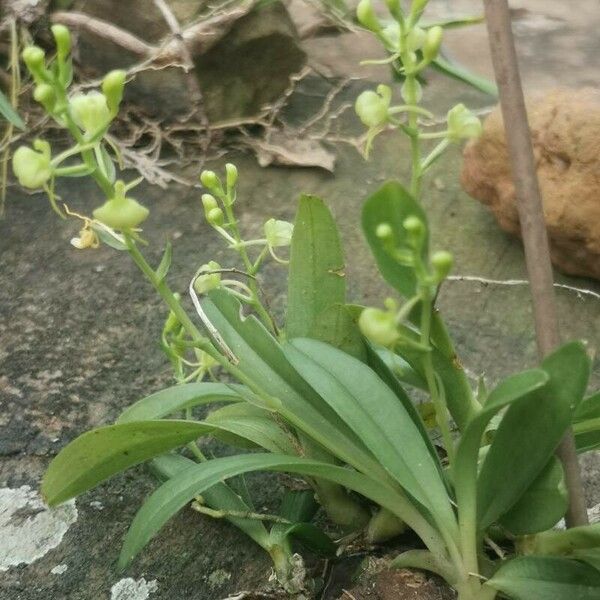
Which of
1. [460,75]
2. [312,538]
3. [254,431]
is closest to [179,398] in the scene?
[254,431]

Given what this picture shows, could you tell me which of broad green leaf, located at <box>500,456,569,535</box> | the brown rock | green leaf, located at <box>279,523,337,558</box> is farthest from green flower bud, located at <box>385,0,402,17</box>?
the brown rock

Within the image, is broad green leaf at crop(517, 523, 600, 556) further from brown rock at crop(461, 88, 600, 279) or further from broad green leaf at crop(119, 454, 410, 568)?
brown rock at crop(461, 88, 600, 279)

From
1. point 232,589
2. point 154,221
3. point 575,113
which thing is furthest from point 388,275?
point 154,221

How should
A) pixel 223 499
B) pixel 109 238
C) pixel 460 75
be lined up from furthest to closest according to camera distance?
pixel 460 75
pixel 223 499
pixel 109 238

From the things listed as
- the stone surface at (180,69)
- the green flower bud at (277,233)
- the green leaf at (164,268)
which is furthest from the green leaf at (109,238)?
the stone surface at (180,69)

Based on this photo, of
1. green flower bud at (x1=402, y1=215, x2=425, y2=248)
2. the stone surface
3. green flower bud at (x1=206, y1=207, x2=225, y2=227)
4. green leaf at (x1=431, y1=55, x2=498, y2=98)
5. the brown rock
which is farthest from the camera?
the stone surface

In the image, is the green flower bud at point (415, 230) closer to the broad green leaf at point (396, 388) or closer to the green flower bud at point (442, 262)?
the green flower bud at point (442, 262)

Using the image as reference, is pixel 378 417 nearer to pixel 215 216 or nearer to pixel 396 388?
pixel 396 388

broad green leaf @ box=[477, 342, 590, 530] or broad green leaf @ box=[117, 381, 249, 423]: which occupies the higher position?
broad green leaf @ box=[477, 342, 590, 530]
